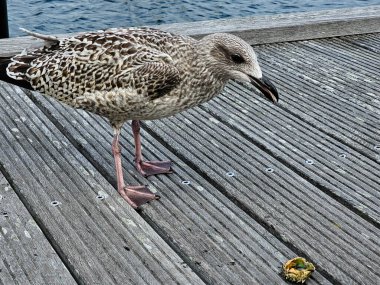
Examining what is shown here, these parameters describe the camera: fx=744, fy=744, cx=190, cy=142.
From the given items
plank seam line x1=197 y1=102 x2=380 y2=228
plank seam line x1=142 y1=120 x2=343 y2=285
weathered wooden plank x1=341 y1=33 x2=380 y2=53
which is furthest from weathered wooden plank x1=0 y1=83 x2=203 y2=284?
weathered wooden plank x1=341 y1=33 x2=380 y2=53

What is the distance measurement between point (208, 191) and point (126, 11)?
11447 mm

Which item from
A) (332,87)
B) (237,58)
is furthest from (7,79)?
(332,87)

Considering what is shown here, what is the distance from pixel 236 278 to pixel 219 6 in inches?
486

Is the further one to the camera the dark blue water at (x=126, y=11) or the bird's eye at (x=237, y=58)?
the dark blue water at (x=126, y=11)

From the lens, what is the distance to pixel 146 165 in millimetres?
4441

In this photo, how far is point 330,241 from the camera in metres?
3.75

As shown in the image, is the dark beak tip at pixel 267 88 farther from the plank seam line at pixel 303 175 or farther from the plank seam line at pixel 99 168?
the plank seam line at pixel 99 168

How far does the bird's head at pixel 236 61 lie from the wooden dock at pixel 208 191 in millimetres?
649

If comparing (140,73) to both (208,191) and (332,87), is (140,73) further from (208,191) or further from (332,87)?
(332,87)

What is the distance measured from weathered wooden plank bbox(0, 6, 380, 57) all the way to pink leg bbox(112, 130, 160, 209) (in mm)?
2514

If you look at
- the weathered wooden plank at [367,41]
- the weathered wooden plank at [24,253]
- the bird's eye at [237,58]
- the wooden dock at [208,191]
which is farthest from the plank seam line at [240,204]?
the weathered wooden plank at [367,41]

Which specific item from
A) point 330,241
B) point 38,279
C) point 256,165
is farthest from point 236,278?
point 256,165

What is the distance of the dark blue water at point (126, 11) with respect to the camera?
1403 centimetres

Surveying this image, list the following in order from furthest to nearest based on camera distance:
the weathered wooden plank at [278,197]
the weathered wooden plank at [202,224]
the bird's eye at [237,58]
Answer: the bird's eye at [237,58], the weathered wooden plank at [278,197], the weathered wooden plank at [202,224]
